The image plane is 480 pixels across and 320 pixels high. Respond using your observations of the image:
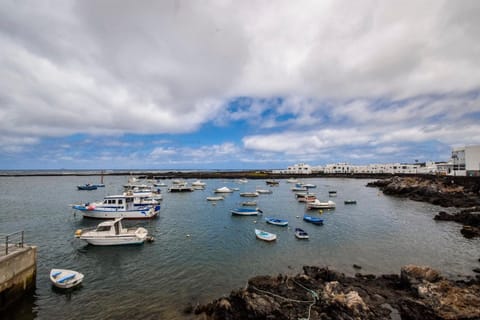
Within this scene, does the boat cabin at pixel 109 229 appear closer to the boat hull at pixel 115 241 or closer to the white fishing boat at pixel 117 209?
the boat hull at pixel 115 241

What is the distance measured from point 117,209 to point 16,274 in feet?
77.9

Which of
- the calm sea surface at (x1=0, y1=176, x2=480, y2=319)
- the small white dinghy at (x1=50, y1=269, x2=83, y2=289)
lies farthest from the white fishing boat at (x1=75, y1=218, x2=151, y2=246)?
the small white dinghy at (x1=50, y1=269, x2=83, y2=289)

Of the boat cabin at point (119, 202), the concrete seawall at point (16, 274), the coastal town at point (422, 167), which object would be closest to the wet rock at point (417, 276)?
the concrete seawall at point (16, 274)

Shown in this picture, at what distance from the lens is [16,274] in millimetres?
13969

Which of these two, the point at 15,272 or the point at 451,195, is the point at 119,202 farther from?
the point at 451,195

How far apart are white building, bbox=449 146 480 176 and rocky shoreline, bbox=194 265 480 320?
288 feet

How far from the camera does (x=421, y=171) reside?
139875 mm

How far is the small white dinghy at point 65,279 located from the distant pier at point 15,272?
3.97ft

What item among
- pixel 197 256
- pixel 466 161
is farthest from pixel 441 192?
pixel 197 256

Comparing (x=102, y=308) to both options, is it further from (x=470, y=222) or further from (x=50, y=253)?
(x=470, y=222)

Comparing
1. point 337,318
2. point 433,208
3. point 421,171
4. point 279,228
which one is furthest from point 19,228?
point 421,171

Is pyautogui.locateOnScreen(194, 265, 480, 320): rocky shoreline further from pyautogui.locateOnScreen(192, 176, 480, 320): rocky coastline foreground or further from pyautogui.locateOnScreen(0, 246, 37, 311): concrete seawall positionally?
pyautogui.locateOnScreen(0, 246, 37, 311): concrete seawall

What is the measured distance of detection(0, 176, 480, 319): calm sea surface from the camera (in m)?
14.5

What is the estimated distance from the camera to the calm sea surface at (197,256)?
47.5 ft
